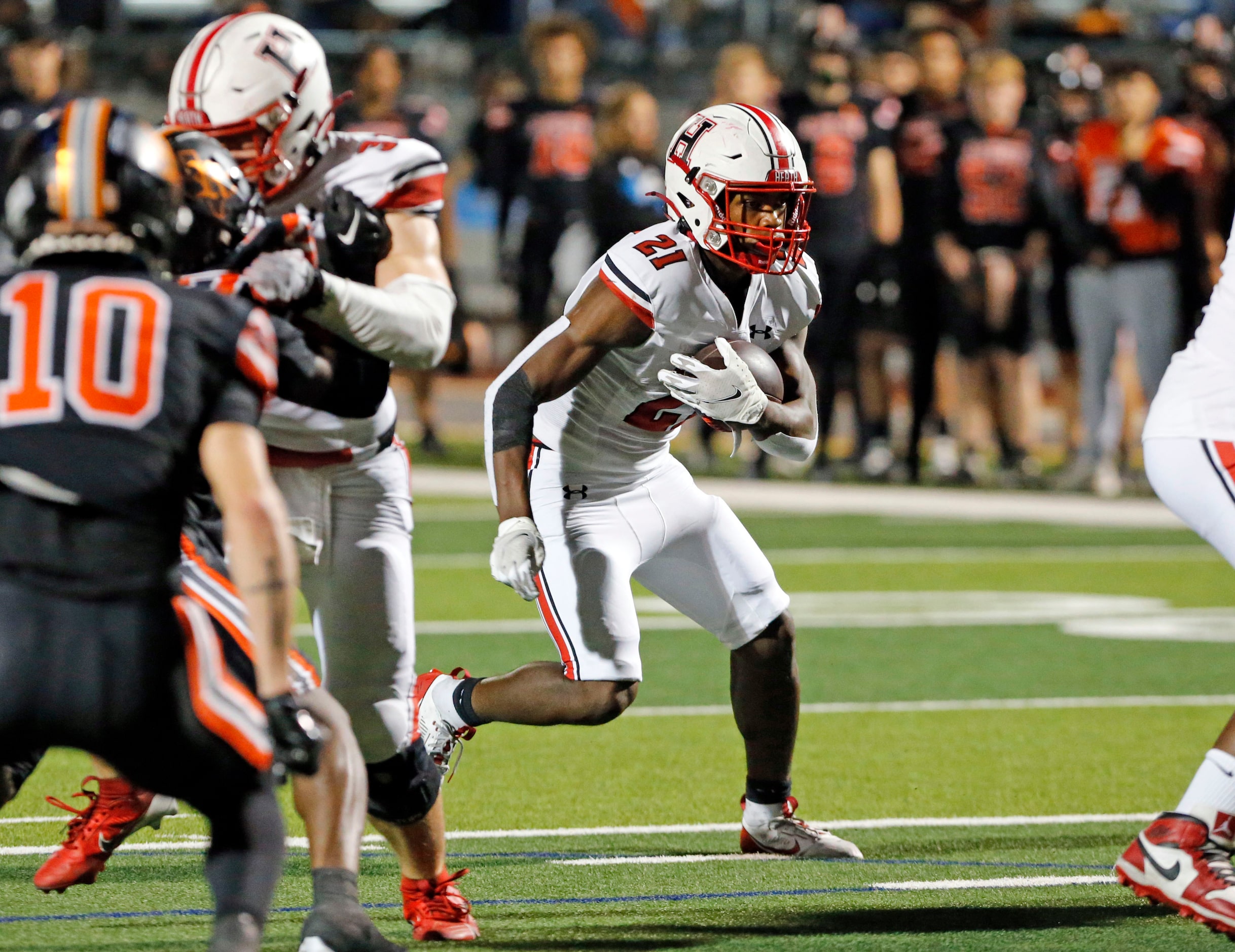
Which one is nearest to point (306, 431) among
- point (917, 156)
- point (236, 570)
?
point (236, 570)

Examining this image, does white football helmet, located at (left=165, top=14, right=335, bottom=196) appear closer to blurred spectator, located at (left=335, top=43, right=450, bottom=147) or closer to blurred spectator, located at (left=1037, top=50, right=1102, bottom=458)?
blurred spectator, located at (left=335, top=43, right=450, bottom=147)

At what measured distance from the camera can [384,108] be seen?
11117 mm

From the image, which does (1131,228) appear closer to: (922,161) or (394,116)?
(922,161)

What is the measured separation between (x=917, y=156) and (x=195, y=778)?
9.41 m

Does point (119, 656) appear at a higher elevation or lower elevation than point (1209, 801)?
higher

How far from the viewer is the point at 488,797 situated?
5070 millimetres

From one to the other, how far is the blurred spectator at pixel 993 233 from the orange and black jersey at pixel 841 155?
407mm

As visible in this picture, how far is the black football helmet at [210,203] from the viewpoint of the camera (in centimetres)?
316

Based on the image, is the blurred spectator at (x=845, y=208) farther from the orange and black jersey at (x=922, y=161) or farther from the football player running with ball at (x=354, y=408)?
the football player running with ball at (x=354, y=408)

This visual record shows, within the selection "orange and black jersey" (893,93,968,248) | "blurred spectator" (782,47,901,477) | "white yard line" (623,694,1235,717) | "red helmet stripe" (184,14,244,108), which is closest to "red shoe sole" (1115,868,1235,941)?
"red helmet stripe" (184,14,244,108)

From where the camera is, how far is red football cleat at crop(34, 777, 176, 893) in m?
4.10

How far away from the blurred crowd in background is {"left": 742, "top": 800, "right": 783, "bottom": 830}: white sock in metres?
6.72

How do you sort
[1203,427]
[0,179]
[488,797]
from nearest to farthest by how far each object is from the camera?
[1203,427]
[488,797]
[0,179]

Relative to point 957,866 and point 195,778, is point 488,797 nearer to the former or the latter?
point 957,866
